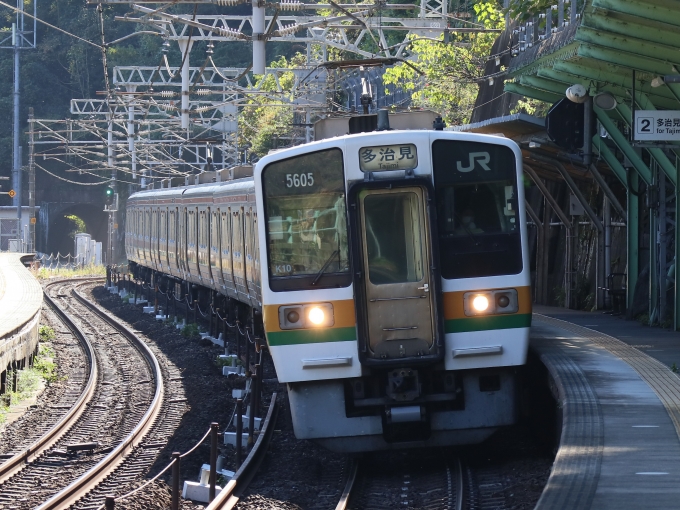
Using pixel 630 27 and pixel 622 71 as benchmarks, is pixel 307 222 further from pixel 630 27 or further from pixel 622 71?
pixel 622 71

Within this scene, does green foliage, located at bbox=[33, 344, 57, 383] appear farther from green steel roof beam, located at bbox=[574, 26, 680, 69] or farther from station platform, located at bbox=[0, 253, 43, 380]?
green steel roof beam, located at bbox=[574, 26, 680, 69]

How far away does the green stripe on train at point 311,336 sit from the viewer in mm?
8273

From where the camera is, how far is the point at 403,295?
27.2 ft

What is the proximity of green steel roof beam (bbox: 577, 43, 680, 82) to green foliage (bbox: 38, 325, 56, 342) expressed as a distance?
11740 millimetres

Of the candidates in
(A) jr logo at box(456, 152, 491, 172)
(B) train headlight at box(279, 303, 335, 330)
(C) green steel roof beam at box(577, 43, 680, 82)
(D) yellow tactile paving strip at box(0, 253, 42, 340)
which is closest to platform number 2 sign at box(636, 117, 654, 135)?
(C) green steel roof beam at box(577, 43, 680, 82)

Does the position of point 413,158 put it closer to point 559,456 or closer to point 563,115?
point 559,456

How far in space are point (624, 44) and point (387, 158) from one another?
340 centimetres

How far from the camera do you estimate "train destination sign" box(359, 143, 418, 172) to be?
8.45 meters

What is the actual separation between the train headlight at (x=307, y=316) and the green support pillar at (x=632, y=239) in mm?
7353

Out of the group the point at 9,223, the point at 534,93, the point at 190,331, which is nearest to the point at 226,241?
the point at 190,331

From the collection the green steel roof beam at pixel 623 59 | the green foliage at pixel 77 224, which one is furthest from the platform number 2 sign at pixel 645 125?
the green foliage at pixel 77 224

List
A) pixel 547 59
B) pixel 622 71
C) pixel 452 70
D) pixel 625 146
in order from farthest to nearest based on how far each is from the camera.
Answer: pixel 452 70 → pixel 625 146 → pixel 547 59 → pixel 622 71

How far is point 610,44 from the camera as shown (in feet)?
34.8

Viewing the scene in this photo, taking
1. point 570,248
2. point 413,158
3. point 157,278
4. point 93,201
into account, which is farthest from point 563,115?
point 93,201
